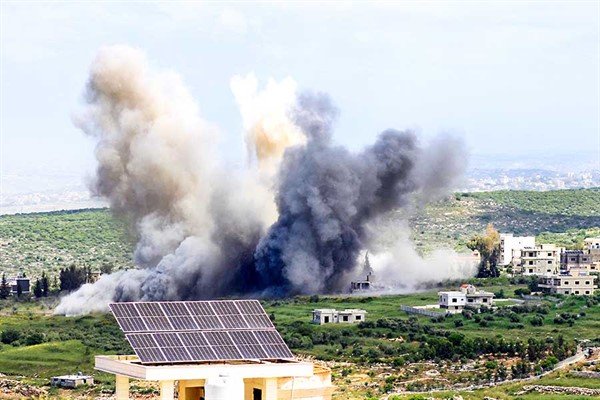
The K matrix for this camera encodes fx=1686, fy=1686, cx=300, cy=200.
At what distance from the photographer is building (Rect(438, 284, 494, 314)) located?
299 ft

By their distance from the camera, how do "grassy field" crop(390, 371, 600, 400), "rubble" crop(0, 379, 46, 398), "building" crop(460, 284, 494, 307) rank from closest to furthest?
1. "grassy field" crop(390, 371, 600, 400)
2. "rubble" crop(0, 379, 46, 398)
3. "building" crop(460, 284, 494, 307)

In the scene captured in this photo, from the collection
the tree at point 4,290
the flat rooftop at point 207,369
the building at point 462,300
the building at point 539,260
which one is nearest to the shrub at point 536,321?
the building at point 462,300

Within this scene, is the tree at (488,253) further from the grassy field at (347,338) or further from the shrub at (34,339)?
the shrub at (34,339)

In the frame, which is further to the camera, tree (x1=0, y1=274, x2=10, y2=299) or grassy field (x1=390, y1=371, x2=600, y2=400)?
tree (x1=0, y1=274, x2=10, y2=299)

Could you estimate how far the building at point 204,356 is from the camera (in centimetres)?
3822

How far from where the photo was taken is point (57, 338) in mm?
84000

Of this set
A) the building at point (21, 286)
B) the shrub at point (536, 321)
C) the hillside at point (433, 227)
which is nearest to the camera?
the shrub at point (536, 321)

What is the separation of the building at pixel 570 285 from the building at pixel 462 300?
6.74 metres

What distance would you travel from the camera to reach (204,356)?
3922 cm

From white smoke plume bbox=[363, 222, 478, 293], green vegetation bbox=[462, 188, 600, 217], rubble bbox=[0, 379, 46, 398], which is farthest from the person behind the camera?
green vegetation bbox=[462, 188, 600, 217]

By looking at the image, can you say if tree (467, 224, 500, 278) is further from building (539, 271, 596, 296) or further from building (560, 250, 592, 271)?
building (539, 271, 596, 296)

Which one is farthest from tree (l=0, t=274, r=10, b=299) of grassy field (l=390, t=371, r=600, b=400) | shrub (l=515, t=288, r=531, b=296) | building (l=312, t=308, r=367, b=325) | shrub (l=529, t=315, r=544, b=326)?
grassy field (l=390, t=371, r=600, b=400)

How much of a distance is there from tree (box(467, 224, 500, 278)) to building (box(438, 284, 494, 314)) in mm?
19216

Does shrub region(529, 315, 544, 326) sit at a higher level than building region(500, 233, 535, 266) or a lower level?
lower
